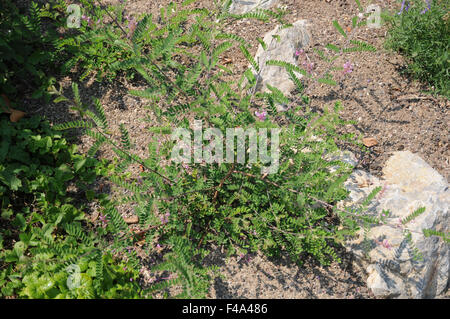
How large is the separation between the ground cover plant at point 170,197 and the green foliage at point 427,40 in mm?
1271

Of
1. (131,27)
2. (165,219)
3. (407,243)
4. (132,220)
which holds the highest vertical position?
(131,27)

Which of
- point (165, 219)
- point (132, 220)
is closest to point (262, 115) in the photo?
point (165, 219)

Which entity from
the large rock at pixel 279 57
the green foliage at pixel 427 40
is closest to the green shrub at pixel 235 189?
the large rock at pixel 279 57

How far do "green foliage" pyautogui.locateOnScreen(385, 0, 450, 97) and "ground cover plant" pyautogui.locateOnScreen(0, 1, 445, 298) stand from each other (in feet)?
4.17

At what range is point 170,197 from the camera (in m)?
2.53

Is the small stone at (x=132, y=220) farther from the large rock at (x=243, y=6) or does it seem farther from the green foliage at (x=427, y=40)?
the green foliage at (x=427, y=40)

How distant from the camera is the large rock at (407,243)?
2.60 meters

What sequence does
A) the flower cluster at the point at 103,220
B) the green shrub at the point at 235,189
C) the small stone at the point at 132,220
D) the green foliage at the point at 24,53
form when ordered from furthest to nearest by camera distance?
the green foliage at the point at 24,53
the small stone at the point at 132,220
the flower cluster at the point at 103,220
the green shrub at the point at 235,189

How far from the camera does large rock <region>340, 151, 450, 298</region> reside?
2600 mm

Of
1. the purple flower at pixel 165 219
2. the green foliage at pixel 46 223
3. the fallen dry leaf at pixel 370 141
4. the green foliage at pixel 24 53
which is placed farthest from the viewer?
the fallen dry leaf at pixel 370 141

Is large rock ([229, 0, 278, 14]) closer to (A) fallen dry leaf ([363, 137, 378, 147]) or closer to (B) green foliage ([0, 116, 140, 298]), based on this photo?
(A) fallen dry leaf ([363, 137, 378, 147])

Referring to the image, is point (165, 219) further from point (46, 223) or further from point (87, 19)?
point (87, 19)

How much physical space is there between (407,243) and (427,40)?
2041 millimetres

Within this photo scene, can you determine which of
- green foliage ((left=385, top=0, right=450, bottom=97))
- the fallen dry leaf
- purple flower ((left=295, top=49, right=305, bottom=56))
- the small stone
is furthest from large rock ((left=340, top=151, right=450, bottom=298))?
the small stone
